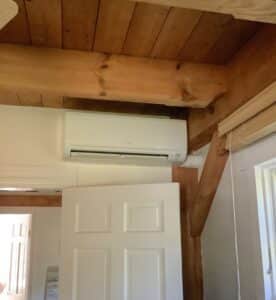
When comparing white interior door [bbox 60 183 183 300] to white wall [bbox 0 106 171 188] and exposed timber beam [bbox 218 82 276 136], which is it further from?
exposed timber beam [bbox 218 82 276 136]

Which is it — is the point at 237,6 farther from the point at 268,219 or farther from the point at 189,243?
the point at 189,243

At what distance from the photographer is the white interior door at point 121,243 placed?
2.34m

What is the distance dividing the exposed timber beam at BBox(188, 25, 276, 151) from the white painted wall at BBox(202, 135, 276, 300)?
0.24 meters

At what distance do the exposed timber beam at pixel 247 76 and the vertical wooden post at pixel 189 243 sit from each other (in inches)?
20.6

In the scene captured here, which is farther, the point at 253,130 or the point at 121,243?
the point at 121,243

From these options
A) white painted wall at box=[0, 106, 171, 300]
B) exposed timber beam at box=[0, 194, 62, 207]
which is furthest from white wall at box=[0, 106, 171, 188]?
exposed timber beam at box=[0, 194, 62, 207]

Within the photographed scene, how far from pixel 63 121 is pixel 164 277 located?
124 centimetres

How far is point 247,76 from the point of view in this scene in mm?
1725

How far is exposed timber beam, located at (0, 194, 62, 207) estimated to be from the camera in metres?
5.26

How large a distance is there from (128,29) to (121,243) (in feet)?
4.62

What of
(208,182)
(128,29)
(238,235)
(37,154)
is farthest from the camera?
(37,154)

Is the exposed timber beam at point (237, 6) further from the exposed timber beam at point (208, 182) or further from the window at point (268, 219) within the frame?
the exposed timber beam at point (208, 182)

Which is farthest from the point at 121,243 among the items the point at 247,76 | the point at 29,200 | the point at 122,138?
the point at 29,200

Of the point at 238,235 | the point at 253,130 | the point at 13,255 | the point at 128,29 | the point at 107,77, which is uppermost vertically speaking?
the point at 128,29
